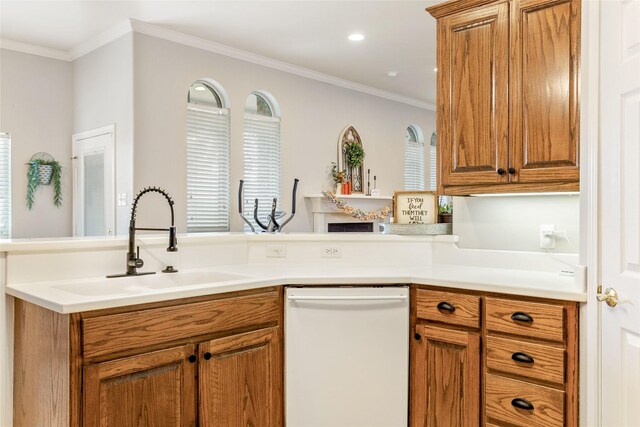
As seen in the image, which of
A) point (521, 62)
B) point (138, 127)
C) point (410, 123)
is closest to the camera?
point (521, 62)

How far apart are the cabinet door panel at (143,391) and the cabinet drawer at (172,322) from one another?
0.19ft

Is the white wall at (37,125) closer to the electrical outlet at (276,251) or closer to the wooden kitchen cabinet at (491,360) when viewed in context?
the electrical outlet at (276,251)

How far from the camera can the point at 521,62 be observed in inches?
92.4

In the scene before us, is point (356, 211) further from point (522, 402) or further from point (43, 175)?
point (522, 402)

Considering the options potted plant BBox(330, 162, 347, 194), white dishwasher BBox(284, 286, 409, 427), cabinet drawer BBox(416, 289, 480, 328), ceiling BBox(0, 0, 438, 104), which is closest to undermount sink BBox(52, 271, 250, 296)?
white dishwasher BBox(284, 286, 409, 427)

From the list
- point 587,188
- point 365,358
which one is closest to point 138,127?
point 365,358

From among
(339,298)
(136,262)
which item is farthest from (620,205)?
(136,262)

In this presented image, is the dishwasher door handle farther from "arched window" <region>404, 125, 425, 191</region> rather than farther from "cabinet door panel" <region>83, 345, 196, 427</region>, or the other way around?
"arched window" <region>404, 125, 425, 191</region>

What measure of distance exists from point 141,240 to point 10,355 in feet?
2.35

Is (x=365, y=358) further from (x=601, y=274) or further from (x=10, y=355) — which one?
(x=10, y=355)

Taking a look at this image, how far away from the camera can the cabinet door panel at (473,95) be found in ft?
7.94

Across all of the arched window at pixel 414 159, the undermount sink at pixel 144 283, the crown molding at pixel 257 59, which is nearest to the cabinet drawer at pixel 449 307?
the undermount sink at pixel 144 283

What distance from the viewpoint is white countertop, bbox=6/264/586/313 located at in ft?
6.11

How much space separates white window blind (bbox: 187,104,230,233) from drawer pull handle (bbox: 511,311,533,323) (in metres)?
3.52
